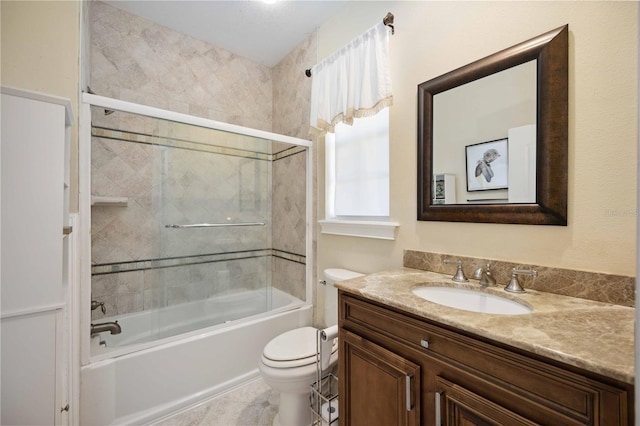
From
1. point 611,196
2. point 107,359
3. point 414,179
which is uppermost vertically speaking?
point 414,179

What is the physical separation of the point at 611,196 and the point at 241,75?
2669 mm

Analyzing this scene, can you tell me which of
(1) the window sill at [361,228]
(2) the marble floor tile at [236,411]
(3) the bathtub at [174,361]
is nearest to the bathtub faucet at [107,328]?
(3) the bathtub at [174,361]

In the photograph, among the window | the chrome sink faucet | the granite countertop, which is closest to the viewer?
the granite countertop

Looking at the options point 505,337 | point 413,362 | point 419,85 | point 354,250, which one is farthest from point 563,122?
point 354,250

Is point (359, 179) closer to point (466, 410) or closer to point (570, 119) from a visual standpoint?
point (570, 119)

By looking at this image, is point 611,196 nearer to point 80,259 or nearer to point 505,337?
point 505,337

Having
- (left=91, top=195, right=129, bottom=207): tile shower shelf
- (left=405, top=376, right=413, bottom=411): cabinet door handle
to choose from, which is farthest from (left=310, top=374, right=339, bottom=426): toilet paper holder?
(left=91, top=195, right=129, bottom=207): tile shower shelf

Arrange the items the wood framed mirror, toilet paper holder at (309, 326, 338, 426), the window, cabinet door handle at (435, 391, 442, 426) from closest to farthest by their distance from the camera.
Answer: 1. cabinet door handle at (435, 391, 442, 426)
2. the wood framed mirror
3. toilet paper holder at (309, 326, 338, 426)
4. the window

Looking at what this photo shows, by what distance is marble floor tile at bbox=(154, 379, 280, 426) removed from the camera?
1462mm

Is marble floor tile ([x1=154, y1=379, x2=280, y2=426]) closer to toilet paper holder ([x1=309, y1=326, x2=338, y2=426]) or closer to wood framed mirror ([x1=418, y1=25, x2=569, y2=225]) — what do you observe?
toilet paper holder ([x1=309, y1=326, x2=338, y2=426])

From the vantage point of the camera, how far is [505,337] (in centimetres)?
65

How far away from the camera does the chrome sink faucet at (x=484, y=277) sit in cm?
108

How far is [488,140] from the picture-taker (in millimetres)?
1150

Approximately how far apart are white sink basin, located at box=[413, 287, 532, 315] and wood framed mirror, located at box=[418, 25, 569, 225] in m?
0.32
